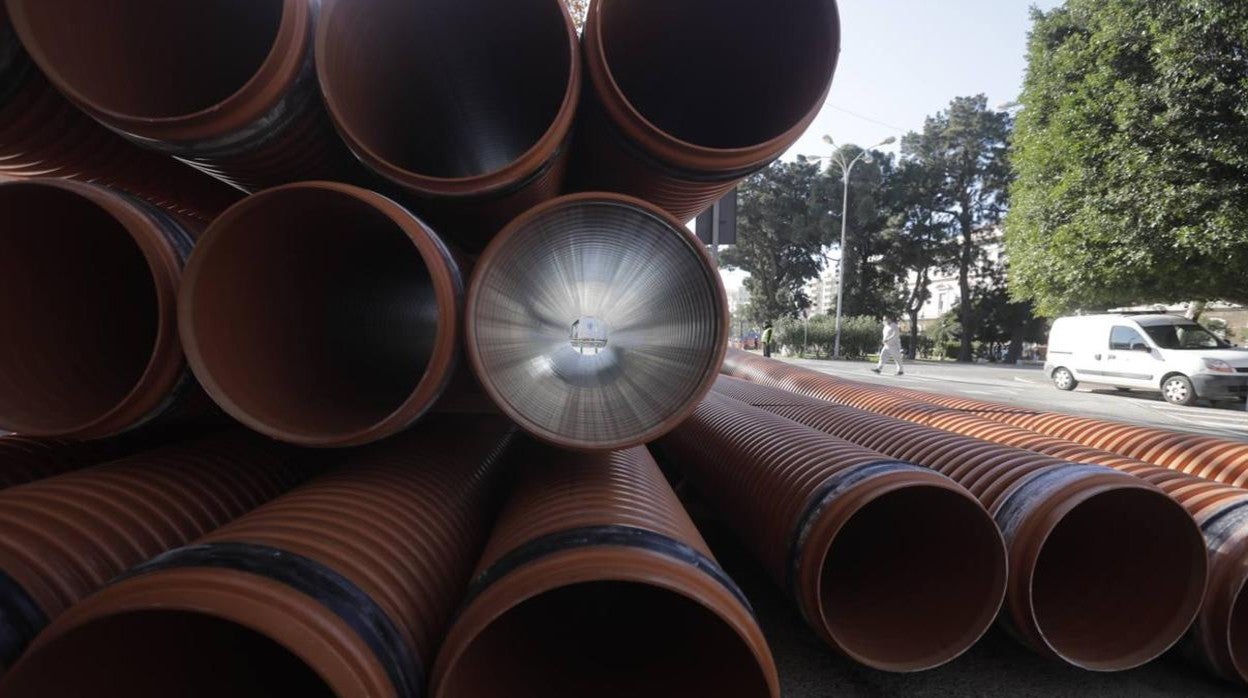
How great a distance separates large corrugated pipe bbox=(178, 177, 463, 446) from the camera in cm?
170

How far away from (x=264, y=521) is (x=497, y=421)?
1.69m

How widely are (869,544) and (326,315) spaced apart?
8.38ft

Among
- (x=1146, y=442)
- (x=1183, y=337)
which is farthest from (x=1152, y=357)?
(x=1146, y=442)

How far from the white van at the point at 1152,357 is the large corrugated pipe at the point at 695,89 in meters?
14.1

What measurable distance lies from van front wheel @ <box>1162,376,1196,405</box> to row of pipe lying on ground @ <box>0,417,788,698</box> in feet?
48.1

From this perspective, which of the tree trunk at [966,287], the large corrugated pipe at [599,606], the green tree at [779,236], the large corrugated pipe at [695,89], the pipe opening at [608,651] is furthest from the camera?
the green tree at [779,236]

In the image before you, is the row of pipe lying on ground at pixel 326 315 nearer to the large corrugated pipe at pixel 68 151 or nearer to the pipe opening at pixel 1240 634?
the large corrugated pipe at pixel 68 151

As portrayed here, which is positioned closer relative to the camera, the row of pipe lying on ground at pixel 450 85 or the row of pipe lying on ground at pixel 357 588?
the row of pipe lying on ground at pixel 357 588

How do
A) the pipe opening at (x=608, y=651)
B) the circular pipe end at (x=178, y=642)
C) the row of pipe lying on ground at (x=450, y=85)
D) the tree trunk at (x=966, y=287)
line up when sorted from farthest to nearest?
the tree trunk at (x=966, y=287), the row of pipe lying on ground at (x=450, y=85), the pipe opening at (x=608, y=651), the circular pipe end at (x=178, y=642)

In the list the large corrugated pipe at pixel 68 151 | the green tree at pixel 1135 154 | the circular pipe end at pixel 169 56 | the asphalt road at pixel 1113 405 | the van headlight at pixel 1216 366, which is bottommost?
the asphalt road at pixel 1113 405

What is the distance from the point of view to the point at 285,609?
1.24 meters

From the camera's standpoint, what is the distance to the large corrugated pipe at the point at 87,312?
1770mm

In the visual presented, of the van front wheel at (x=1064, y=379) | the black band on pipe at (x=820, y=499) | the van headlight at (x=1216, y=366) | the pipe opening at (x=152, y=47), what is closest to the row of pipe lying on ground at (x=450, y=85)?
the pipe opening at (x=152, y=47)

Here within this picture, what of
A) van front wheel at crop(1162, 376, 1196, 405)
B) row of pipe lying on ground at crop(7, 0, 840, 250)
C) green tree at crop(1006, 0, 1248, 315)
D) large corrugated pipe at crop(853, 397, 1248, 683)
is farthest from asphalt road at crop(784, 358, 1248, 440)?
row of pipe lying on ground at crop(7, 0, 840, 250)
